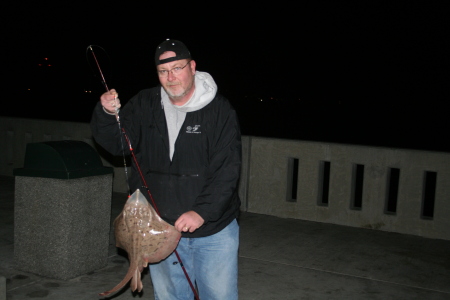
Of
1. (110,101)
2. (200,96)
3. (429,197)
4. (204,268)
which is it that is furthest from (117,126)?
(429,197)

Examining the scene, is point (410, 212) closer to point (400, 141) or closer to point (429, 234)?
point (429, 234)

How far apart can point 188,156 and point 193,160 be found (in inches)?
1.5

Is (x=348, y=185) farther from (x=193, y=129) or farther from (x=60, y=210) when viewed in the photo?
(x=193, y=129)

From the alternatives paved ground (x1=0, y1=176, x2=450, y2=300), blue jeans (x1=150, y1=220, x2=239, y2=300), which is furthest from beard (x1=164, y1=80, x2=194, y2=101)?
paved ground (x1=0, y1=176, x2=450, y2=300)

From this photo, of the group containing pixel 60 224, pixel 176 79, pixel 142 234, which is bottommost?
pixel 60 224

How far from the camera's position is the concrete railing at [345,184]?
22.8ft

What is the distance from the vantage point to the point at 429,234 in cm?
694

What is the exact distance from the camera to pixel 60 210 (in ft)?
16.3

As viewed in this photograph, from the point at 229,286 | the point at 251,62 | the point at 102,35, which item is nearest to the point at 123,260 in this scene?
the point at 229,286

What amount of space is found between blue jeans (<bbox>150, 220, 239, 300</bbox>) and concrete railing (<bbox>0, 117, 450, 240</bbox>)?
14.3 ft

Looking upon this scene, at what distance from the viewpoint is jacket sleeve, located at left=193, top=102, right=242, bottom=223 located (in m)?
3.06

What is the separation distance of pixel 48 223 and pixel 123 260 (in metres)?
1.03

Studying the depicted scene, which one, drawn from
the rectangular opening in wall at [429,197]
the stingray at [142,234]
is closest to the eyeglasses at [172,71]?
the stingray at [142,234]

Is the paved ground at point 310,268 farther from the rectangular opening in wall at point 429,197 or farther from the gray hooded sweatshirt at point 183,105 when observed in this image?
the rectangular opening in wall at point 429,197
